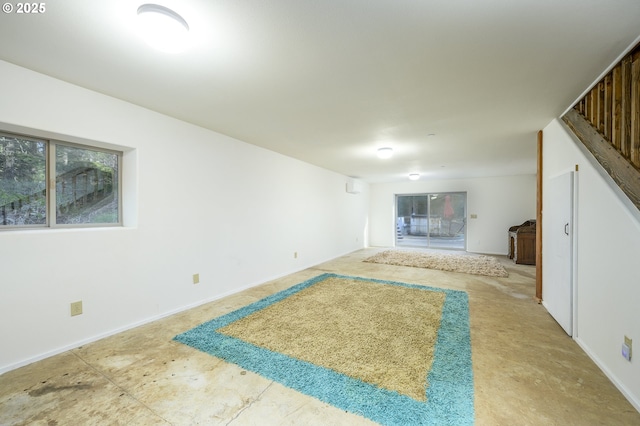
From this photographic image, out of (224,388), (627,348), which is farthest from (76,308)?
(627,348)

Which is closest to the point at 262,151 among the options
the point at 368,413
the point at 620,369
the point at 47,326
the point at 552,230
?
the point at 47,326

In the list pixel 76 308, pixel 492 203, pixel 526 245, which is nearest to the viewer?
pixel 76 308

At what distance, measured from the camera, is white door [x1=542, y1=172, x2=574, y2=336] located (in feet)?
7.99

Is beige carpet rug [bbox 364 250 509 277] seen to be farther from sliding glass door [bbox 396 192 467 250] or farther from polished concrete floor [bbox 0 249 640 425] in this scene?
polished concrete floor [bbox 0 249 640 425]

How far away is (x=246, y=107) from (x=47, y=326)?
2579 mm

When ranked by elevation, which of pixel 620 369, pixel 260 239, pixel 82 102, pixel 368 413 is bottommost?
pixel 368 413

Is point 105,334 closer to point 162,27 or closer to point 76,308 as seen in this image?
point 76,308

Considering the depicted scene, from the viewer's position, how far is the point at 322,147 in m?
4.19

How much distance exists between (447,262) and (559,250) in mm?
3165

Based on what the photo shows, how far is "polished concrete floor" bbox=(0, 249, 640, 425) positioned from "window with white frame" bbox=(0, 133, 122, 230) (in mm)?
1176

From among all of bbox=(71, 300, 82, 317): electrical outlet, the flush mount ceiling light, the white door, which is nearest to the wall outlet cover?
the white door

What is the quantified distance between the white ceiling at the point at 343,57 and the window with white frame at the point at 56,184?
0.64 meters

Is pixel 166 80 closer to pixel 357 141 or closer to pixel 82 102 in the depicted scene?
pixel 82 102

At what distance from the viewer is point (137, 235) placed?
8.64ft
